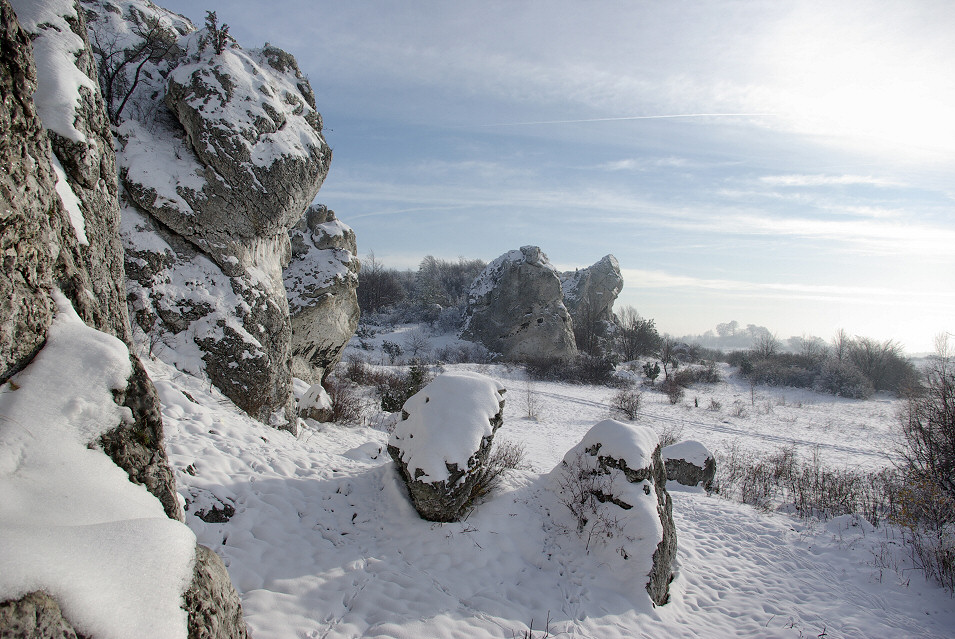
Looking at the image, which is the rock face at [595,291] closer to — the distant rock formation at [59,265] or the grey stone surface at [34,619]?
the distant rock formation at [59,265]

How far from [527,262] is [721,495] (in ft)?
70.3

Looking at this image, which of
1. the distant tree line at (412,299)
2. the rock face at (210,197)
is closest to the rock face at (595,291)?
the distant tree line at (412,299)

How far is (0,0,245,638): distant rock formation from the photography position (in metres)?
1.67

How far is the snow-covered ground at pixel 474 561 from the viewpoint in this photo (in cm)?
376

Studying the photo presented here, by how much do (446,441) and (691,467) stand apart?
19.9 ft

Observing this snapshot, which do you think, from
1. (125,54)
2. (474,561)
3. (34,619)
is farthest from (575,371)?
(34,619)

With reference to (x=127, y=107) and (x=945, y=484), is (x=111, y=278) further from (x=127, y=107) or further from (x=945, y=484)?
(x=945, y=484)

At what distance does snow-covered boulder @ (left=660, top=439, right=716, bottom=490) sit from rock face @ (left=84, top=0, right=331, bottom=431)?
7257 mm

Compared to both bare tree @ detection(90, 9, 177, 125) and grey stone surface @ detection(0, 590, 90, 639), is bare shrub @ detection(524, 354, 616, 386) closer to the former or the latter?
bare tree @ detection(90, 9, 177, 125)

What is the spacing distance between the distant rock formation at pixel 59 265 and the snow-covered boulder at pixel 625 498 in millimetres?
4209

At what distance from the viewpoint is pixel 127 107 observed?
786 centimetres

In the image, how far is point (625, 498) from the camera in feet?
17.4

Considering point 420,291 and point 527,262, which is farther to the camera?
point 420,291

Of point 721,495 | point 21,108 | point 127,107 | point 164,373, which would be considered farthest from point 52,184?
point 721,495
